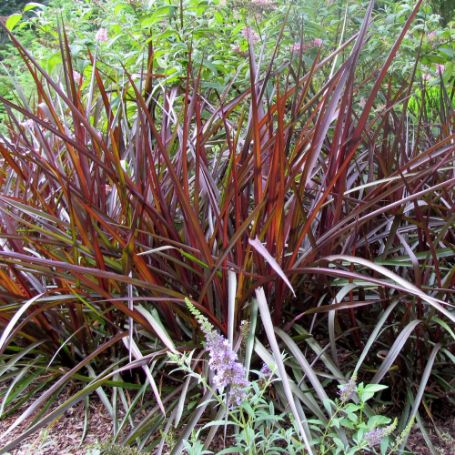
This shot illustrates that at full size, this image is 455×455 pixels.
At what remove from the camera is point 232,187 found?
5.73 feet

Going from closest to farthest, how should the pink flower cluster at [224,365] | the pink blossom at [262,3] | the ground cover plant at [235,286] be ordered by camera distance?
the pink flower cluster at [224,365]
the ground cover plant at [235,286]
the pink blossom at [262,3]

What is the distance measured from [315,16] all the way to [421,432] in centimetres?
250

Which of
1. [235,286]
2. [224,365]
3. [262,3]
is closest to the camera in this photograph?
[224,365]

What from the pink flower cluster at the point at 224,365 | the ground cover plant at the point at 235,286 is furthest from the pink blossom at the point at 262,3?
the pink flower cluster at the point at 224,365

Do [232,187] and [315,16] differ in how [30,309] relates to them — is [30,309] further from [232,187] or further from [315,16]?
[315,16]

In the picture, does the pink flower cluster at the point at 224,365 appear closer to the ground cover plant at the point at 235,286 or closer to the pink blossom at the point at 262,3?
the ground cover plant at the point at 235,286

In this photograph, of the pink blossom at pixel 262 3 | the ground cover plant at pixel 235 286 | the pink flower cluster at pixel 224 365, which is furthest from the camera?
the pink blossom at pixel 262 3

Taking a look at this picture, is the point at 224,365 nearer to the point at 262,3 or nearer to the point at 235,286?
the point at 235,286

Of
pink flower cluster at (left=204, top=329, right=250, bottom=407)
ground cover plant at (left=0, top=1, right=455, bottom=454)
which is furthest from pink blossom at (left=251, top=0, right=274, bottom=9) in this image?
pink flower cluster at (left=204, top=329, right=250, bottom=407)

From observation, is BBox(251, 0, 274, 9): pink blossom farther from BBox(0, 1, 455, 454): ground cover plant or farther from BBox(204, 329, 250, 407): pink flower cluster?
BBox(204, 329, 250, 407): pink flower cluster

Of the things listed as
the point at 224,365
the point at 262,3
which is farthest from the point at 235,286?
the point at 262,3

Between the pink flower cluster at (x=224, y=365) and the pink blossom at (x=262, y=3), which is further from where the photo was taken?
the pink blossom at (x=262, y=3)

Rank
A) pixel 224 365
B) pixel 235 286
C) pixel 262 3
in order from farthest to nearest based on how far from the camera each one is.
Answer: pixel 262 3 < pixel 235 286 < pixel 224 365

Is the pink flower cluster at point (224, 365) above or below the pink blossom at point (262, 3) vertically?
below
